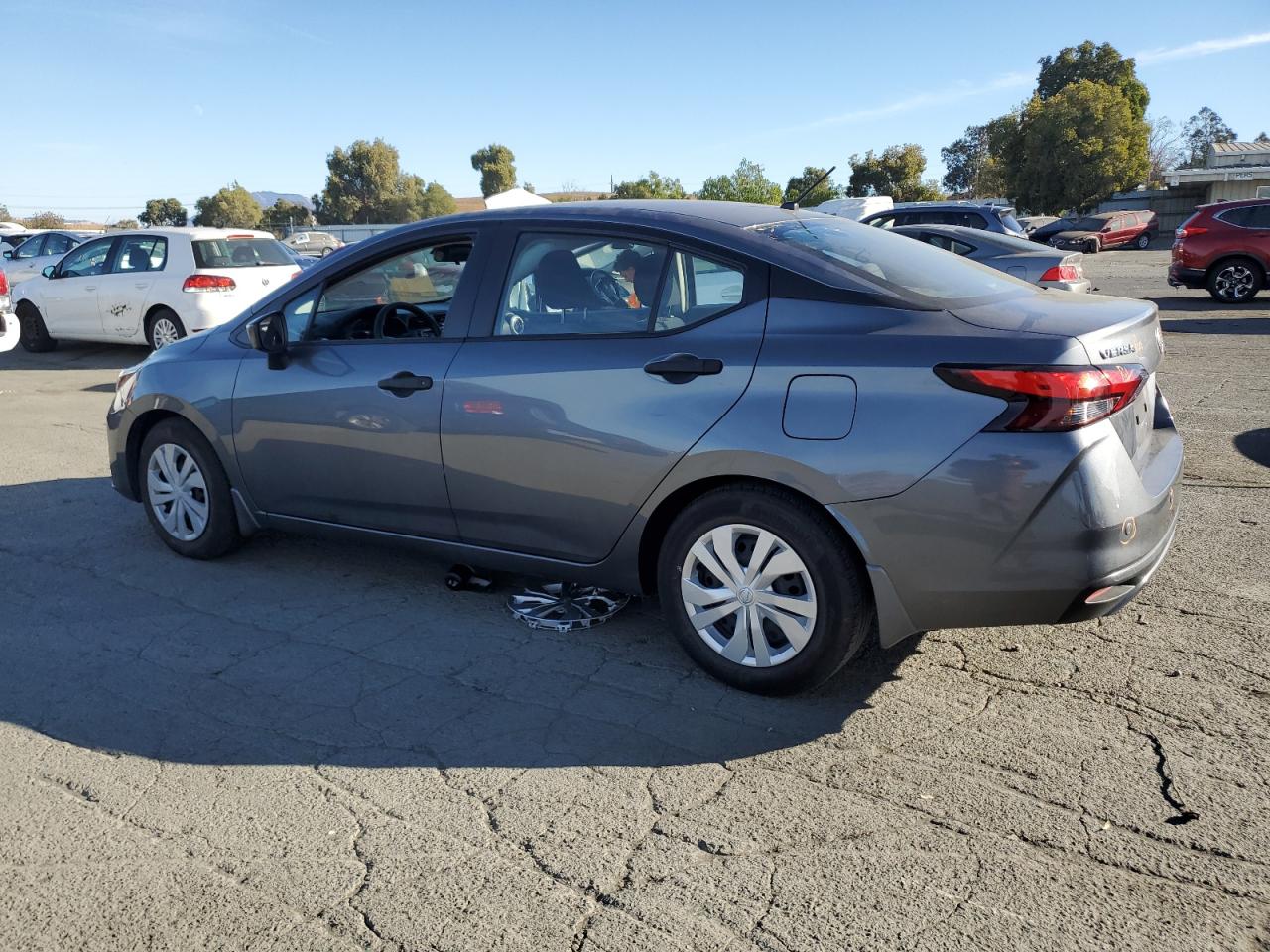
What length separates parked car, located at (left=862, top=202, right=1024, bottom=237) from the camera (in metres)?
15.4

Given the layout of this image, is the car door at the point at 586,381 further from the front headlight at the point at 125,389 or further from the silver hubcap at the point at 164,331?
the silver hubcap at the point at 164,331

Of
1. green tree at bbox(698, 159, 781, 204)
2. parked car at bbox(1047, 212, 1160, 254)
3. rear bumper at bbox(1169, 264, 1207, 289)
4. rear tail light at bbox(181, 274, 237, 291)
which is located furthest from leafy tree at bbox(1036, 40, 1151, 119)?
rear tail light at bbox(181, 274, 237, 291)

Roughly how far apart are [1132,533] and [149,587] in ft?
14.0

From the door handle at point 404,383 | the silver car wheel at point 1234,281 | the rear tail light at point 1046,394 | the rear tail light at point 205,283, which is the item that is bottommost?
the silver car wheel at point 1234,281

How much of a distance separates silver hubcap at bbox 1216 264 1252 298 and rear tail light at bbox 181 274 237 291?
Answer: 47.9 ft

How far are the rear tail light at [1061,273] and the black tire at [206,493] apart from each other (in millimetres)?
9366

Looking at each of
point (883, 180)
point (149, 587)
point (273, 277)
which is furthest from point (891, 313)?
point (883, 180)

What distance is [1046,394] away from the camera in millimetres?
3150

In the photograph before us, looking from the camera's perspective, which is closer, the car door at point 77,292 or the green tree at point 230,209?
the car door at point 77,292

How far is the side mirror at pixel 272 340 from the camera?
4.83 m

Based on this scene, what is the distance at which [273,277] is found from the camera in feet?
42.4

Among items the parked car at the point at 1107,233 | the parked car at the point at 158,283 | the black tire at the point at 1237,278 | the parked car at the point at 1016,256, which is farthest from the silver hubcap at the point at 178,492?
the parked car at the point at 1107,233

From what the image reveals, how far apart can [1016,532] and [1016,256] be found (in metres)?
9.58

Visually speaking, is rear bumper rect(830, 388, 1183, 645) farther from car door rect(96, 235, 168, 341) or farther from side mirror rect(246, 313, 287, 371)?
car door rect(96, 235, 168, 341)
